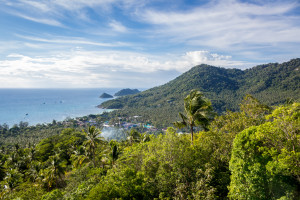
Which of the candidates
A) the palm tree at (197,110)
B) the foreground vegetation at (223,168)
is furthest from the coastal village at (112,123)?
the foreground vegetation at (223,168)

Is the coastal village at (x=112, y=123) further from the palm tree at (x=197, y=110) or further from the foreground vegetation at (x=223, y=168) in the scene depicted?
the foreground vegetation at (x=223, y=168)

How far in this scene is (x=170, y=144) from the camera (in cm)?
1191

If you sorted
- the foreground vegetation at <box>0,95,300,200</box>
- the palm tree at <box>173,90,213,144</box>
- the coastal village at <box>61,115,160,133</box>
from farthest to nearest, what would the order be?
the coastal village at <box>61,115,160,133</box> → the palm tree at <box>173,90,213,144</box> → the foreground vegetation at <box>0,95,300,200</box>

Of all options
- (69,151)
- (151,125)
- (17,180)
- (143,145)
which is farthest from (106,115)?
(143,145)

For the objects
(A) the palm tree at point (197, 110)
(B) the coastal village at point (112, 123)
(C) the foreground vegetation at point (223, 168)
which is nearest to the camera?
(C) the foreground vegetation at point (223, 168)

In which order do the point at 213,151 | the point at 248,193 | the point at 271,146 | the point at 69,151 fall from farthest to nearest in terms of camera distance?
1. the point at 69,151
2. the point at 213,151
3. the point at 271,146
4. the point at 248,193

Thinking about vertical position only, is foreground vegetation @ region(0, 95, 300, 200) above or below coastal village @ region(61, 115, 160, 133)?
above

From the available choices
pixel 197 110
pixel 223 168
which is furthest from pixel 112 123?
pixel 223 168

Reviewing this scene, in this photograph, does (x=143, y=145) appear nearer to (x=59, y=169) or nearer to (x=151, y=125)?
(x=59, y=169)

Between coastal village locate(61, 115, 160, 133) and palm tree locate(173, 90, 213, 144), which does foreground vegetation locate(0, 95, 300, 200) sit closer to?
palm tree locate(173, 90, 213, 144)

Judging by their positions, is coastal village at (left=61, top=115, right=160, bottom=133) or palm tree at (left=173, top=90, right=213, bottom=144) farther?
coastal village at (left=61, top=115, right=160, bottom=133)

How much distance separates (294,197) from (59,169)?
26.2 metres

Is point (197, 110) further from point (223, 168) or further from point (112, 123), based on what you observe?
point (112, 123)

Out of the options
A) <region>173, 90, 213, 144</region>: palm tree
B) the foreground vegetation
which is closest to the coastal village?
<region>173, 90, 213, 144</region>: palm tree
